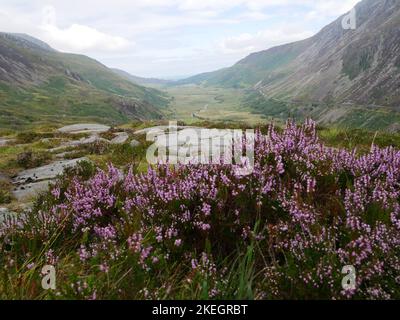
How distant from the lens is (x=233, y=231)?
4238 mm

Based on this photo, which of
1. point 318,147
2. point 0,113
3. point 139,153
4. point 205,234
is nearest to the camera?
point 205,234

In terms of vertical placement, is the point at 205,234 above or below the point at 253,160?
below

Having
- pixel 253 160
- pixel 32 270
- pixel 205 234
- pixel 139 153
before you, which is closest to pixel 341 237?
pixel 205 234

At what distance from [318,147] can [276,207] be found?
1521 mm

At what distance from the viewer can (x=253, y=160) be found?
514cm

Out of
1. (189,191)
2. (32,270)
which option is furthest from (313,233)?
(32,270)

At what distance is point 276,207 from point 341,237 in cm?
82

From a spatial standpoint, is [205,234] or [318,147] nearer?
[205,234]

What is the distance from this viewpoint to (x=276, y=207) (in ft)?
14.3

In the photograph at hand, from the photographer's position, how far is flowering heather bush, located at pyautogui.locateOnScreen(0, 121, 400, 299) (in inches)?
132

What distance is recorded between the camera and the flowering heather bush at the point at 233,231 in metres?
3.35
